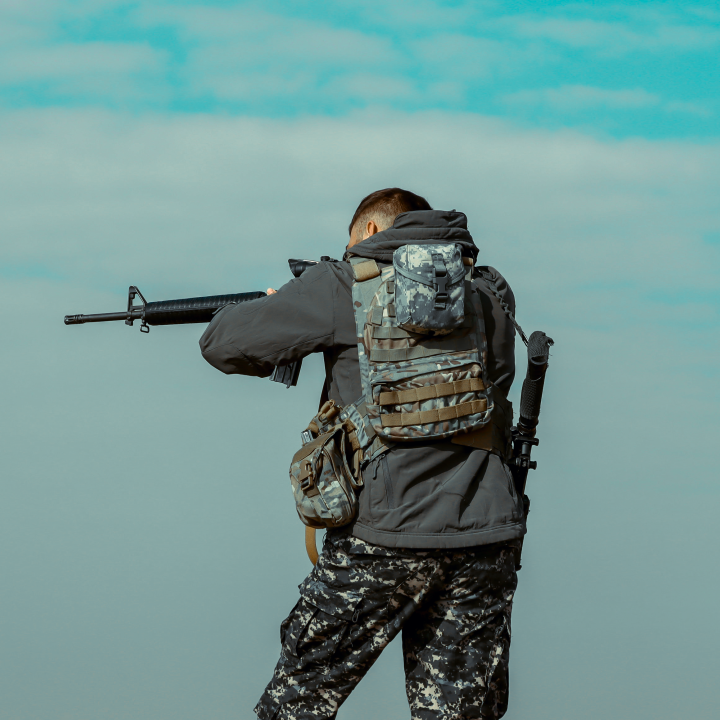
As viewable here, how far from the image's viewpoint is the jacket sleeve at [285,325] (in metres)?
3.70

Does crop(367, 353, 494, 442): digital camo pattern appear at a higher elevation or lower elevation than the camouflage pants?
higher

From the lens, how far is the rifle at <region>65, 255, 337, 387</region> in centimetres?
426

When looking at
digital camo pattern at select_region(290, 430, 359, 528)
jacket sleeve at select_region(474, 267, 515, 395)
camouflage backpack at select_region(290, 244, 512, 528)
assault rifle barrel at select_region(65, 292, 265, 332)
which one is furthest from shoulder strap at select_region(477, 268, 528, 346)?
assault rifle barrel at select_region(65, 292, 265, 332)

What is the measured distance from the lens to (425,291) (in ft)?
11.7

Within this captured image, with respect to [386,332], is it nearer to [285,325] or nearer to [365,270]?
[365,270]

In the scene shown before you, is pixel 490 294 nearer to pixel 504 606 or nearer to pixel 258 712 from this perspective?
pixel 504 606

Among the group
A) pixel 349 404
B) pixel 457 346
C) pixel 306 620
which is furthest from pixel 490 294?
pixel 306 620

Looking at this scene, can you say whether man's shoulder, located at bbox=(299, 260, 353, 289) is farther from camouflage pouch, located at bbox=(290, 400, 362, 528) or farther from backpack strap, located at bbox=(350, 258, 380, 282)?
camouflage pouch, located at bbox=(290, 400, 362, 528)

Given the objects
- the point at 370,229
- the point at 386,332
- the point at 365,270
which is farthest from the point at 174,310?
the point at 386,332

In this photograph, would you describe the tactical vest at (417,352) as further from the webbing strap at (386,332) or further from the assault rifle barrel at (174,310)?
the assault rifle barrel at (174,310)

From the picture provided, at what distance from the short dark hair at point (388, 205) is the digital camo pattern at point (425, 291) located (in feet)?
1.31

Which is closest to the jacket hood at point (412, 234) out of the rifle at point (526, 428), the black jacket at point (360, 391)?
the black jacket at point (360, 391)

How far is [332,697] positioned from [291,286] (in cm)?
172

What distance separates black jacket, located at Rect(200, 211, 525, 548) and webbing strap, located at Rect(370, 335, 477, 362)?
0.48 ft
